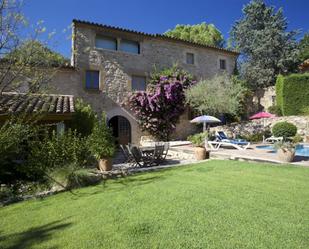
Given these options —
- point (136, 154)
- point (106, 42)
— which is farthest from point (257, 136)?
point (106, 42)

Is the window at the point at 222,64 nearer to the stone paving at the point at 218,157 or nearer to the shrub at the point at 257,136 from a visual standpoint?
the shrub at the point at 257,136

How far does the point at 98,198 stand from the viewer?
6242 millimetres

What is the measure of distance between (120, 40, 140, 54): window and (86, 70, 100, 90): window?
2.85 metres

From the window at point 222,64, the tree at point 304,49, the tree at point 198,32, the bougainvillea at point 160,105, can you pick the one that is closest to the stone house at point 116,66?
the bougainvillea at point 160,105

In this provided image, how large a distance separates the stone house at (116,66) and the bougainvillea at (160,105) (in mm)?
782

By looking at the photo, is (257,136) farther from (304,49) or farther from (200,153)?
(304,49)

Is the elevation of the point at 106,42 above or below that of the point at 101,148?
above

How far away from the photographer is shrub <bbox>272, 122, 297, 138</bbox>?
17719mm

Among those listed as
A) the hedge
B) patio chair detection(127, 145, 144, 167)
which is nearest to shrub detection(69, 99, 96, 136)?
patio chair detection(127, 145, 144, 167)

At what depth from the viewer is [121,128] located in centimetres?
1848

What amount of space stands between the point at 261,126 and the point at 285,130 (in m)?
2.37

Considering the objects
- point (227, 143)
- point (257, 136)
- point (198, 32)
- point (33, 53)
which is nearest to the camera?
point (33, 53)

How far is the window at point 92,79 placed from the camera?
17266 mm

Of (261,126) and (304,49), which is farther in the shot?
(304,49)
